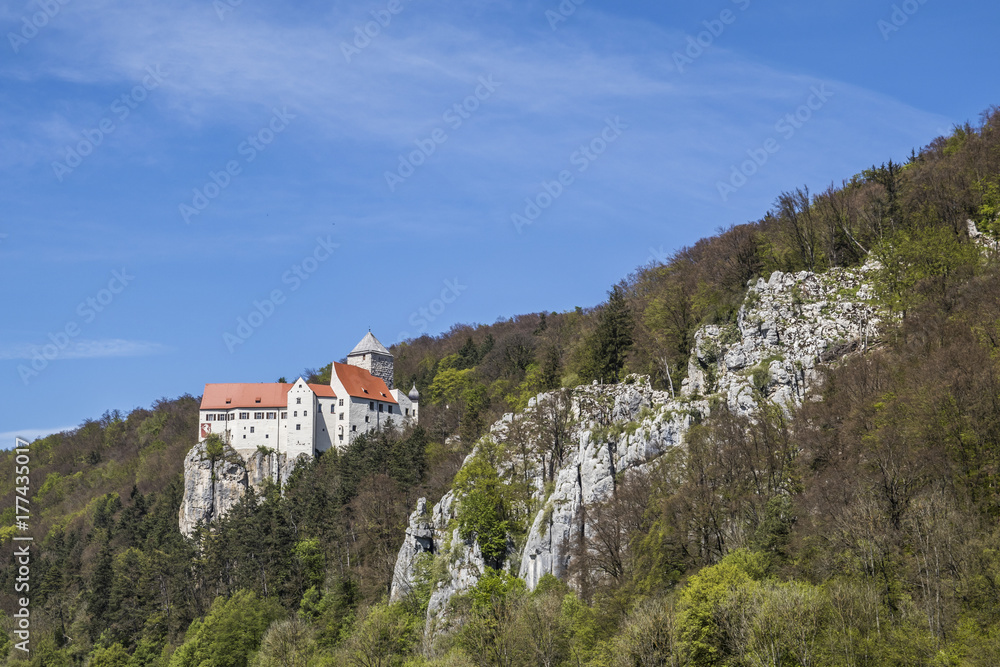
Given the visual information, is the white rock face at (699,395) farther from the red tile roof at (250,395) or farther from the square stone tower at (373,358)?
the square stone tower at (373,358)


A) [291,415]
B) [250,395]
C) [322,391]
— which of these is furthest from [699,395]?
[250,395]

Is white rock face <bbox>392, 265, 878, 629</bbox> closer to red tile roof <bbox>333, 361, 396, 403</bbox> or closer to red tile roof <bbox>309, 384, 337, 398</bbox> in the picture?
red tile roof <bbox>309, 384, 337, 398</bbox>

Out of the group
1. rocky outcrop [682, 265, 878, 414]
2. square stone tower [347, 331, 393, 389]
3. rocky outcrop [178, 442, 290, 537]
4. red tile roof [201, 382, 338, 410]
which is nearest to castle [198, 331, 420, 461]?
red tile roof [201, 382, 338, 410]

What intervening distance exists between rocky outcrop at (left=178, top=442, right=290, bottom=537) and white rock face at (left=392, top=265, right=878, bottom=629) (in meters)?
35.5

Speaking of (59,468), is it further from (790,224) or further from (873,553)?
(873,553)

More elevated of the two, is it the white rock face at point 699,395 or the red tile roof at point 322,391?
the red tile roof at point 322,391

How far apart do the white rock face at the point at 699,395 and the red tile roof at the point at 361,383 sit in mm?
38481

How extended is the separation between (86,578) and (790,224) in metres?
62.4

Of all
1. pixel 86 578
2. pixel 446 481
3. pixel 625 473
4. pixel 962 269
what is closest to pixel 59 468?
pixel 86 578

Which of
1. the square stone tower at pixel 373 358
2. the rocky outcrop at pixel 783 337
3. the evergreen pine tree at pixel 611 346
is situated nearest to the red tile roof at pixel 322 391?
the square stone tower at pixel 373 358

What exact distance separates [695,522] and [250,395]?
5932 centimetres

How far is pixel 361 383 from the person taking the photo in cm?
9988

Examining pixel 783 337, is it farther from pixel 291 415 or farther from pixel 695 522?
pixel 291 415

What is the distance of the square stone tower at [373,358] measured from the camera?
109625 millimetres
